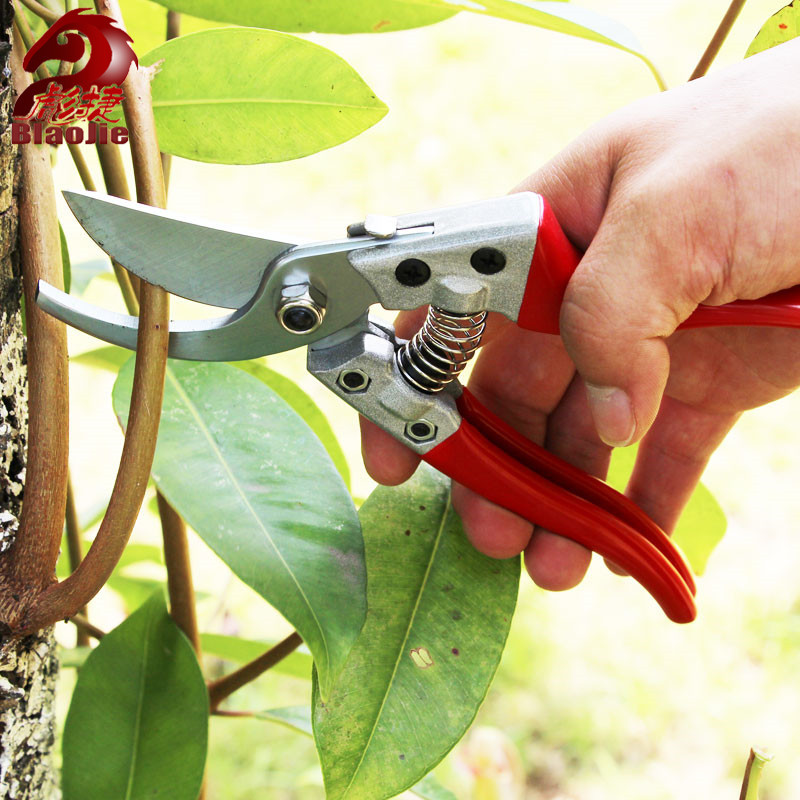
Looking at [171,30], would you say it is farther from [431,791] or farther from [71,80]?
[431,791]

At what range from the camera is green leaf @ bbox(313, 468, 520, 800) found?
49 centimetres

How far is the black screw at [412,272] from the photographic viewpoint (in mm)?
490

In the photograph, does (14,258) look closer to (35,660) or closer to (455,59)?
(35,660)

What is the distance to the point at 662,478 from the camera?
2.44 feet

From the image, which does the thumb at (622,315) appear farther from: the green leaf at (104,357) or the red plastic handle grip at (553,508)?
the green leaf at (104,357)

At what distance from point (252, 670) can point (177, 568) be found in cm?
10

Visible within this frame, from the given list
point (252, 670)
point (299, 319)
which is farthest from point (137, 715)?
point (299, 319)

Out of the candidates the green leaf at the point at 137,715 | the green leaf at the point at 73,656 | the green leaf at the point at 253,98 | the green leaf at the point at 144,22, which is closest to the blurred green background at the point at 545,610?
the green leaf at the point at 73,656

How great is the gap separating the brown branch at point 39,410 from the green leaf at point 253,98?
9 cm

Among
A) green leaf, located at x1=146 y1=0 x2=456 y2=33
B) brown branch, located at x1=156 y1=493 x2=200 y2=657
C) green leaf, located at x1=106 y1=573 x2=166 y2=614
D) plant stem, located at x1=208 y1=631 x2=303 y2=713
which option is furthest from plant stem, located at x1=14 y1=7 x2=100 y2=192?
green leaf, located at x1=106 y1=573 x2=166 y2=614

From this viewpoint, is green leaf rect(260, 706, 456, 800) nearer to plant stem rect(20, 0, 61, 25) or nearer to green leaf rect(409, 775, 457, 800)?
green leaf rect(409, 775, 457, 800)

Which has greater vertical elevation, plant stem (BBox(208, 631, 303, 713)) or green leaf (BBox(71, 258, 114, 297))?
green leaf (BBox(71, 258, 114, 297))

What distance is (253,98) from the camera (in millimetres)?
542

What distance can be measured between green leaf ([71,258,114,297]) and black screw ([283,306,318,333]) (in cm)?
40
